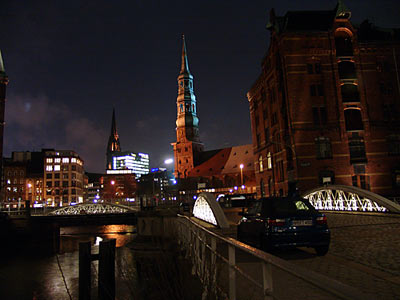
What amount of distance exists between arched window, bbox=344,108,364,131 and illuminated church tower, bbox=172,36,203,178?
227 feet

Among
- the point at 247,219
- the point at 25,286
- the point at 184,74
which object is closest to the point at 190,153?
the point at 184,74

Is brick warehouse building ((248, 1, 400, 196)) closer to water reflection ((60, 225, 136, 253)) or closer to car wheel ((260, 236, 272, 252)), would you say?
water reflection ((60, 225, 136, 253))

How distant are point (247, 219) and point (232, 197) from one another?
41.5 meters

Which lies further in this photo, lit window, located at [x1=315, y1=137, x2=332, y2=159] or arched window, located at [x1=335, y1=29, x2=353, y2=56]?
arched window, located at [x1=335, y1=29, x2=353, y2=56]

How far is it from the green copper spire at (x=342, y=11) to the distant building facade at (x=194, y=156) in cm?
A: 5177

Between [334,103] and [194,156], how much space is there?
70928mm

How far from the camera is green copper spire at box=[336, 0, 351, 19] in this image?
4281 cm

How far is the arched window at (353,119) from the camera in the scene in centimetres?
4122

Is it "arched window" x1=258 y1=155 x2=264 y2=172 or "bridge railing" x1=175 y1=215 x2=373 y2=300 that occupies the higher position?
"arched window" x1=258 y1=155 x2=264 y2=172

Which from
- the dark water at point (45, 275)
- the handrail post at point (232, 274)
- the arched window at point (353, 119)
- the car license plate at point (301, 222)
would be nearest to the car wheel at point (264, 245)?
the car license plate at point (301, 222)

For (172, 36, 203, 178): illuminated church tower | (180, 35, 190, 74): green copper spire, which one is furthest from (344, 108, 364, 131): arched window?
(180, 35, 190, 74): green copper spire

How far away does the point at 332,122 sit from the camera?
132ft

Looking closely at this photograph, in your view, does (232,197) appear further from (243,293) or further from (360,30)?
(243,293)

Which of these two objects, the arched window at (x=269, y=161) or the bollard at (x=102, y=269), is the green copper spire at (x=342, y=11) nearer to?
the arched window at (x=269, y=161)
